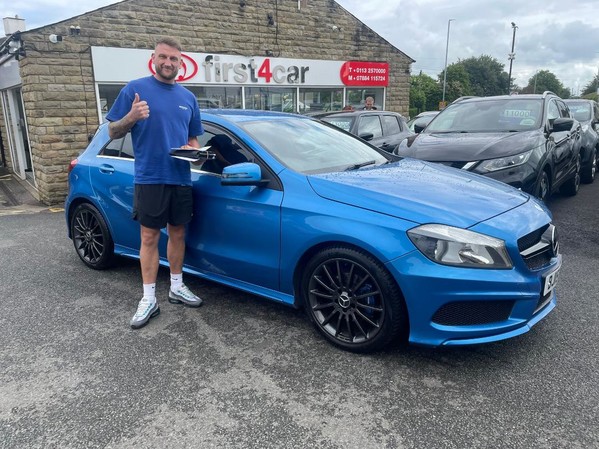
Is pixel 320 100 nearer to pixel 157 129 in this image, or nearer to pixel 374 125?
pixel 374 125

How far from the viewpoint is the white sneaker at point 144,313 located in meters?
3.45

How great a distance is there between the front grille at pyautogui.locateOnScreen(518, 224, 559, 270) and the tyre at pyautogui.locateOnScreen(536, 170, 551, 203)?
2.80 metres

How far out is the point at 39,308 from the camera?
3867 mm

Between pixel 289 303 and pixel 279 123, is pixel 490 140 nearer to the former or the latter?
pixel 279 123

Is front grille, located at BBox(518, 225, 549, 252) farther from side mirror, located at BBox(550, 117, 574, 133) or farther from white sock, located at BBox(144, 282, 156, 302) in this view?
side mirror, located at BBox(550, 117, 574, 133)

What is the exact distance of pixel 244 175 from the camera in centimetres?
318

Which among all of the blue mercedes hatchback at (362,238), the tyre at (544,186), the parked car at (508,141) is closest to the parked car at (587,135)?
the parked car at (508,141)

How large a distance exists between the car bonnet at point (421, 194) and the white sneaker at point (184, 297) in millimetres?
1405

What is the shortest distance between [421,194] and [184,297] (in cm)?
200

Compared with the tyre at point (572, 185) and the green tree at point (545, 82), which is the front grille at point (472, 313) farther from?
the green tree at point (545, 82)

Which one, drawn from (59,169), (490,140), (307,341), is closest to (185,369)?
(307,341)

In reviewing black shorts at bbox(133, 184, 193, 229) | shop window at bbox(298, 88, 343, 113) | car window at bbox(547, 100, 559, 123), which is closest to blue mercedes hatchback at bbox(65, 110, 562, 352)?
black shorts at bbox(133, 184, 193, 229)

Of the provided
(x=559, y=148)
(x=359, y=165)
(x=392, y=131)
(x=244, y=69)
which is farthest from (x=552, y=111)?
(x=244, y=69)

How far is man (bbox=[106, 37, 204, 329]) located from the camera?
10.9ft
